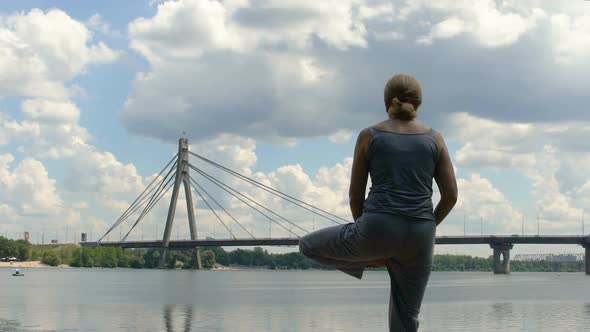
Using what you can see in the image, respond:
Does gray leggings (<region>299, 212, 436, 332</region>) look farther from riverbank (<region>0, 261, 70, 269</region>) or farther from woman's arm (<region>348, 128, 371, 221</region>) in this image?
riverbank (<region>0, 261, 70, 269</region>)

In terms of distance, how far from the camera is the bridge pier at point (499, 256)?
13850 cm

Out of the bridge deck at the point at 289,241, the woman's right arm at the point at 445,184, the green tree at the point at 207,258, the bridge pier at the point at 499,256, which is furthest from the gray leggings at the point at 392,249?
the green tree at the point at 207,258

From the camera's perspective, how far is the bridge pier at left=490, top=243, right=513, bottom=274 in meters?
138

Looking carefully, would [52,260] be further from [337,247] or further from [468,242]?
[337,247]

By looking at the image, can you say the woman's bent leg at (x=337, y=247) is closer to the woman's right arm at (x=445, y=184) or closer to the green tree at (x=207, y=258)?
the woman's right arm at (x=445, y=184)

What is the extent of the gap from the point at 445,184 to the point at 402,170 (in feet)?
0.85

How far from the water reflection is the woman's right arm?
23320 millimetres

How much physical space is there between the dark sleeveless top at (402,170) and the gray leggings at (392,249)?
0.21 ft

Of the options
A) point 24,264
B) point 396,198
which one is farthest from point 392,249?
point 24,264

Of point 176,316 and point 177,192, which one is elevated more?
point 177,192

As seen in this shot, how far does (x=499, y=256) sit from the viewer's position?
472 feet

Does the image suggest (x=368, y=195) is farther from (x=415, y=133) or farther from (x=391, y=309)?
(x=391, y=309)

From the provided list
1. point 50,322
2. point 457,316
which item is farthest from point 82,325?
point 457,316

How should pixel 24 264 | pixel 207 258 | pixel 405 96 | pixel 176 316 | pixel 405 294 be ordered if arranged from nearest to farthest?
1. pixel 405 96
2. pixel 405 294
3. pixel 176 316
4. pixel 207 258
5. pixel 24 264
